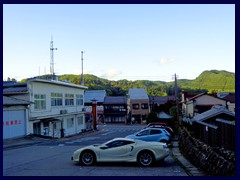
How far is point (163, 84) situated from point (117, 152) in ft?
338

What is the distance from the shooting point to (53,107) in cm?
4112

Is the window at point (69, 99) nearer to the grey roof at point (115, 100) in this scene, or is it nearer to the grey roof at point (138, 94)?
the grey roof at point (138, 94)

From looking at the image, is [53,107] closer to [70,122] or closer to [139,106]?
[70,122]

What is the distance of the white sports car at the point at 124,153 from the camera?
536 inches

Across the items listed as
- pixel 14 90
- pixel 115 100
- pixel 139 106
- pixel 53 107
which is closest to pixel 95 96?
pixel 115 100

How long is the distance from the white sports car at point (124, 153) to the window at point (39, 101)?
77.1ft

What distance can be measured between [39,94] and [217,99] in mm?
30487

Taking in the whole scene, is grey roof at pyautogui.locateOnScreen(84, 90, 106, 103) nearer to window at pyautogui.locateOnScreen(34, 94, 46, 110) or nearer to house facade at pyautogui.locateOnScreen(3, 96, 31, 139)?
window at pyautogui.locateOnScreen(34, 94, 46, 110)

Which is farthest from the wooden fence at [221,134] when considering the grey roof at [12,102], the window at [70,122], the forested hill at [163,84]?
the forested hill at [163,84]

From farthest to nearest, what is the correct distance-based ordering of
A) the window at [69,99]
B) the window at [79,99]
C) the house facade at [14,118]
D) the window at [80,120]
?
the window at [80,120]
the window at [79,99]
the window at [69,99]
the house facade at [14,118]

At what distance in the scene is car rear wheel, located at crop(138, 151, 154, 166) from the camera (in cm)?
→ 1359

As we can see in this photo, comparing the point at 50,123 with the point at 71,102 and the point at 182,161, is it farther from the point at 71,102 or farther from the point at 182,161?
the point at 182,161

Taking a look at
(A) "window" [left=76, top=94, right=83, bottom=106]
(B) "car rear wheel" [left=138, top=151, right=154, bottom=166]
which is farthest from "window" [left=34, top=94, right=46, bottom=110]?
(B) "car rear wheel" [left=138, top=151, right=154, bottom=166]

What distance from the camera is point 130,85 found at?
13238cm
